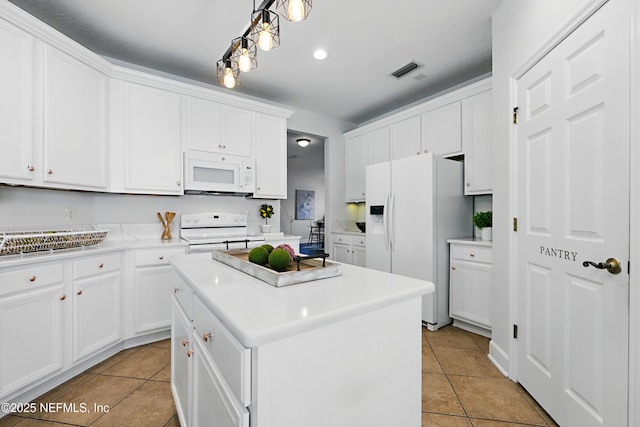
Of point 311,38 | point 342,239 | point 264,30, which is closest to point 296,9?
point 264,30

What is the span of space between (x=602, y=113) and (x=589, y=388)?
1.27 m

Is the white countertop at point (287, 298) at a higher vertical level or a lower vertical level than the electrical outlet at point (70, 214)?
lower

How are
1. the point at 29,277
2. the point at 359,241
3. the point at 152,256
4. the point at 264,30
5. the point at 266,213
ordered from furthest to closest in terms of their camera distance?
the point at 359,241
the point at 266,213
the point at 152,256
the point at 29,277
the point at 264,30

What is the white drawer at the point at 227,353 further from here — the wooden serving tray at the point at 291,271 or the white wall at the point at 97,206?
the white wall at the point at 97,206

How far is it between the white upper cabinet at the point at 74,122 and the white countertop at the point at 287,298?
1.77m

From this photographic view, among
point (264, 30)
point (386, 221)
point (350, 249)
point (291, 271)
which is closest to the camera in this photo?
point (291, 271)

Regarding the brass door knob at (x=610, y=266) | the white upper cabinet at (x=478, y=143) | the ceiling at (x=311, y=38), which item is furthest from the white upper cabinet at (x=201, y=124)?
the brass door knob at (x=610, y=266)

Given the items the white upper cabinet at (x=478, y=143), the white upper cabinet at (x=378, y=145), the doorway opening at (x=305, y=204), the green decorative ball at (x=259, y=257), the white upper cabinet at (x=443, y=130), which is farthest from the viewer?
the doorway opening at (x=305, y=204)

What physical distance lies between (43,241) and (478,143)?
3.74 metres

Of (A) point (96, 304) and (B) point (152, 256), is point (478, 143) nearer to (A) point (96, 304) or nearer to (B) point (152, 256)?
(B) point (152, 256)

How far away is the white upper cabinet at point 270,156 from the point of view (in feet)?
11.8

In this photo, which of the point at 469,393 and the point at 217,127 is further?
the point at 217,127

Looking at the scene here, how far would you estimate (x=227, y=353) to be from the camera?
80 cm

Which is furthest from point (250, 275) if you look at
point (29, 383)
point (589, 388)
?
point (29, 383)
